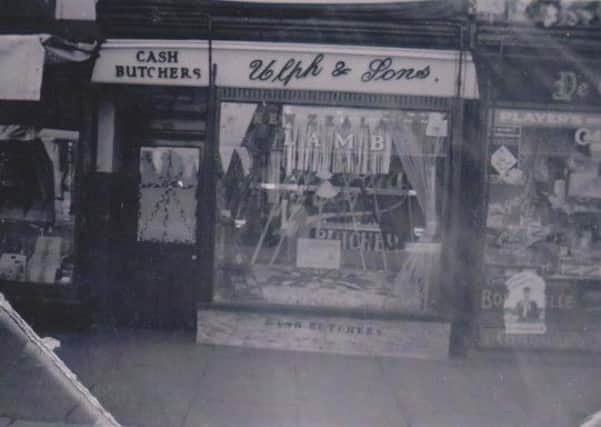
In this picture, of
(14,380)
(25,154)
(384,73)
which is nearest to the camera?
(14,380)

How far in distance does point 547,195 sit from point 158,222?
179 inches

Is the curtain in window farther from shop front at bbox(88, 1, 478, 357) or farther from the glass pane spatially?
the glass pane

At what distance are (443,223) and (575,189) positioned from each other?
1577 millimetres

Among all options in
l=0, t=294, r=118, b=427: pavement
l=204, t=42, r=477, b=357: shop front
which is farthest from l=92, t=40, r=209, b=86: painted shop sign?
l=0, t=294, r=118, b=427: pavement

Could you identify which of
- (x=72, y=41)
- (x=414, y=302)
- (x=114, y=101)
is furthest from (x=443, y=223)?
(x=72, y=41)

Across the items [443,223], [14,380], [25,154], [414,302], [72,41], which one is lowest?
[14,380]

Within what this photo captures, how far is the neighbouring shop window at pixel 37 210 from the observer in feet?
25.6

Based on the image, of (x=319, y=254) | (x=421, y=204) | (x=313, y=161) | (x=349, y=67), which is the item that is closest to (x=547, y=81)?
(x=421, y=204)

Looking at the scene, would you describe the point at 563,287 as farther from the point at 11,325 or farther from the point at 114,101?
the point at 11,325

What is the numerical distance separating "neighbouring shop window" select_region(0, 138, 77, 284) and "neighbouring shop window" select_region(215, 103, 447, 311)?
1815 mm

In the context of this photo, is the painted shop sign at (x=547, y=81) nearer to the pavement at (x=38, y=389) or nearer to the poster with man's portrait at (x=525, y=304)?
the poster with man's portrait at (x=525, y=304)

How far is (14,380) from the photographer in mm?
6125

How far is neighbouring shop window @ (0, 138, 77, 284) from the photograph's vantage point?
781 centimetres

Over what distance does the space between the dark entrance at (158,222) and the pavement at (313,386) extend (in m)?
0.39
